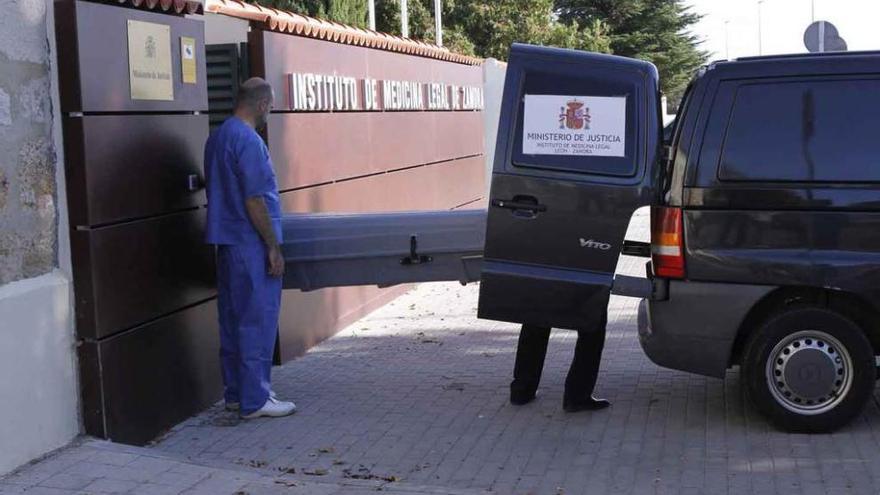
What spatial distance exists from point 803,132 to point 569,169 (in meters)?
1.25

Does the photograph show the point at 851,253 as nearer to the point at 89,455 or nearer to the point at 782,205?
the point at 782,205

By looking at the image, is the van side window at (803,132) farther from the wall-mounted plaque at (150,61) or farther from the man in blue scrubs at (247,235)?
the wall-mounted plaque at (150,61)

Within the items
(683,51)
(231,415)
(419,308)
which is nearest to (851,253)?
(231,415)

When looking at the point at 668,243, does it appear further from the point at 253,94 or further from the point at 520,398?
the point at 253,94

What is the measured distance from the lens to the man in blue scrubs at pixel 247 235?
6469 millimetres

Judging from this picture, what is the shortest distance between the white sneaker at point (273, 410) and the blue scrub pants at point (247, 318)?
0.11ft

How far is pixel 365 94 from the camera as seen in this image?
10.4 metres

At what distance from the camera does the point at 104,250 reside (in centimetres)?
588

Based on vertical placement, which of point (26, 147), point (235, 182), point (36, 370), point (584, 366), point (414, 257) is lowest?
point (584, 366)

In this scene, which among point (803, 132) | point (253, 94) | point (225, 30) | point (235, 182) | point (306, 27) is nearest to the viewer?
point (803, 132)

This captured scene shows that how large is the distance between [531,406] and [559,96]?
2027 millimetres

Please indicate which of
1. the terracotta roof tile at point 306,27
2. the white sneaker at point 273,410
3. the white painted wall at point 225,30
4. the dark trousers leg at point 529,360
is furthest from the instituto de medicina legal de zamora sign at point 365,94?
the dark trousers leg at point 529,360

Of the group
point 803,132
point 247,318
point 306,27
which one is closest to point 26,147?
point 247,318

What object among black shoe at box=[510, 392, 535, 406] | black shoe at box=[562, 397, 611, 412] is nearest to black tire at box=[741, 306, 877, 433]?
black shoe at box=[562, 397, 611, 412]
